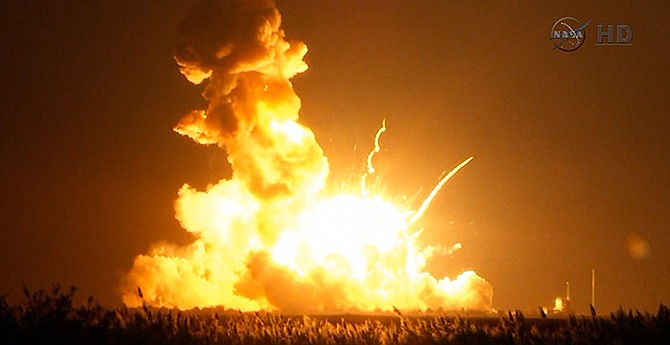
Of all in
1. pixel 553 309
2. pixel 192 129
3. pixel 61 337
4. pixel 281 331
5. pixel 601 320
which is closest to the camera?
pixel 61 337

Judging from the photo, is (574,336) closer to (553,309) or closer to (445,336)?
(445,336)

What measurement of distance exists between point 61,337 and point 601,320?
16.5 m

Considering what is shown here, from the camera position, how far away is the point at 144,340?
3472 cm

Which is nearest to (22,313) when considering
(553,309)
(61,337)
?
(61,337)

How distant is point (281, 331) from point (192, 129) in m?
44.9

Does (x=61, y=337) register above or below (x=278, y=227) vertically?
below

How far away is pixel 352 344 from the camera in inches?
1478

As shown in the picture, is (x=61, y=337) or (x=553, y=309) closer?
(x=61, y=337)

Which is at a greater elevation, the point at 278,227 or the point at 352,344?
the point at 278,227

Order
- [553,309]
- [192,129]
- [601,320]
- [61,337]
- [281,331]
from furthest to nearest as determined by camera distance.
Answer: [553,309] < [192,129] < [281,331] < [601,320] < [61,337]

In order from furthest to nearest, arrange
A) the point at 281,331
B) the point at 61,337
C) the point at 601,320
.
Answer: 1. the point at 281,331
2. the point at 601,320
3. the point at 61,337

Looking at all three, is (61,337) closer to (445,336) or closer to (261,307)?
(445,336)

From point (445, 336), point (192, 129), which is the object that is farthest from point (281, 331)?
point (192, 129)

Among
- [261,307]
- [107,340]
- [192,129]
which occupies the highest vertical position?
[192,129]
